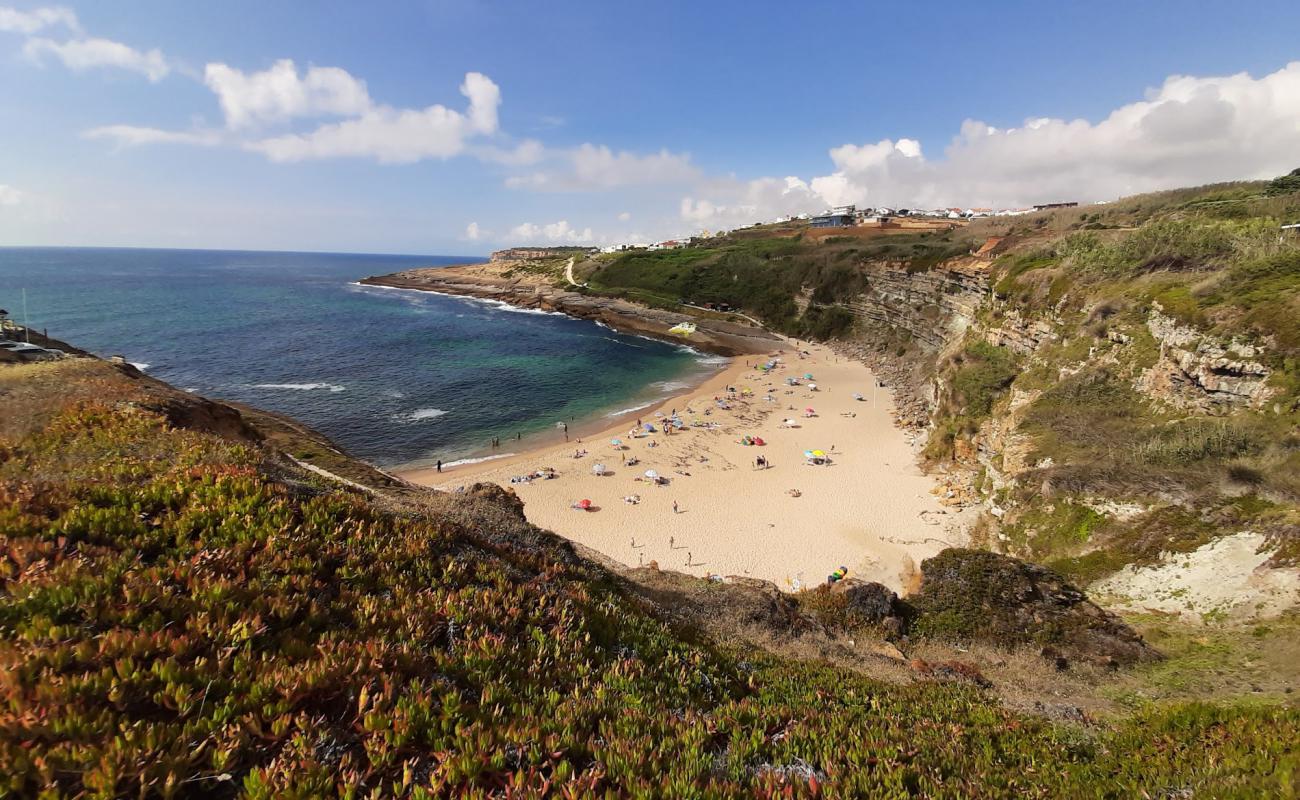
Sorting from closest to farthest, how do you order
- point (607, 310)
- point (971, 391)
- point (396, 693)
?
point (396, 693)
point (971, 391)
point (607, 310)

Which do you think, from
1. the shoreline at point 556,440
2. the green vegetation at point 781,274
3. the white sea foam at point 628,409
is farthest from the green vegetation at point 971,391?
the green vegetation at point 781,274

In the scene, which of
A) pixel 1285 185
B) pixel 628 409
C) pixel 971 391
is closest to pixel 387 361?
pixel 628 409

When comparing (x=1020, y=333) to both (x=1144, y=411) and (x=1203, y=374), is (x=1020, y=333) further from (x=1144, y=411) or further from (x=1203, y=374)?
(x=1203, y=374)

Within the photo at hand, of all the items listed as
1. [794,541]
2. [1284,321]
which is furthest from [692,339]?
[1284,321]

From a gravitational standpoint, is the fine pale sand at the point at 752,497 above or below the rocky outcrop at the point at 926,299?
below

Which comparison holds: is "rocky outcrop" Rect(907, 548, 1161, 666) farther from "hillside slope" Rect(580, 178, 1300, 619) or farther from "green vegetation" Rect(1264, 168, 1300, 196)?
"green vegetation" Rect(1264, 168, 1300, 196)

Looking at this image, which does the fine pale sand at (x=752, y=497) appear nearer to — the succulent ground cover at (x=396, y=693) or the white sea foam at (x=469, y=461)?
the white sea foam at (x=469, y=461)
